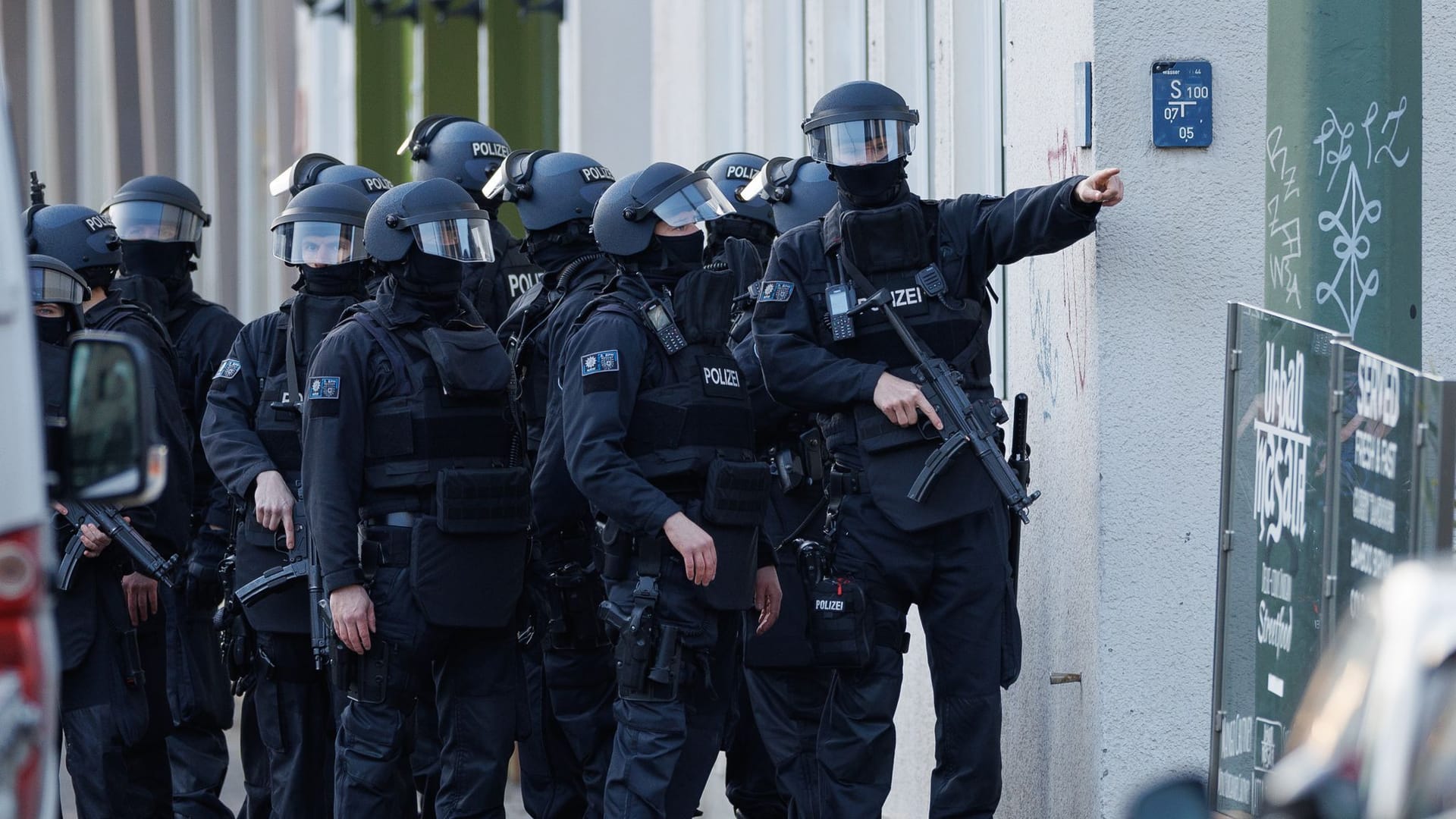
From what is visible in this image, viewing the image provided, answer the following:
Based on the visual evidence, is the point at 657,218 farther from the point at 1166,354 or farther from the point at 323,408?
the point at 1166,354

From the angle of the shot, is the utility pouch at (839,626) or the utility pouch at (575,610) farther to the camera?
the utility pouch at (575,610)

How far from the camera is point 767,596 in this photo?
5.87 meters

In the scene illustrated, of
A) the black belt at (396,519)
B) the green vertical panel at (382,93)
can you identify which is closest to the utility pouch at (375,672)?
the black belt at (396,519)

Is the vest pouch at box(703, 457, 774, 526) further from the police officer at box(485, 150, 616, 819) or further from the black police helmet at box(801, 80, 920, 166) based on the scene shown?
the black police helmet at box(801, 80, 920, 166)

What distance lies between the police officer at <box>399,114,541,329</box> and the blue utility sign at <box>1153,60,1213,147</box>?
8.76 ft

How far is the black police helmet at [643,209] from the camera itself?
5801 millimetres

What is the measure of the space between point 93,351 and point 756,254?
3.96 meters

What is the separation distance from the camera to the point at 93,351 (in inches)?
132

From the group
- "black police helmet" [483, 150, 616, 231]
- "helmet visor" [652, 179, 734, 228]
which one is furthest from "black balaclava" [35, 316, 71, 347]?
"helmet visor" [652, 179, 734, 228]

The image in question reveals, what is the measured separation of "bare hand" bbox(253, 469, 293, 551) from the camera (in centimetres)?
631

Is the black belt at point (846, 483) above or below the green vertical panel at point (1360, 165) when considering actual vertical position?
below

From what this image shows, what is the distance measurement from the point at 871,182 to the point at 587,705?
182 centimetres

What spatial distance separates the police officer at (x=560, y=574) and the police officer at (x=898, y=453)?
789 millimetres

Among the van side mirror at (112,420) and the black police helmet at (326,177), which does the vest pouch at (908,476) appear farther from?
the van side mirror at (112,420)
